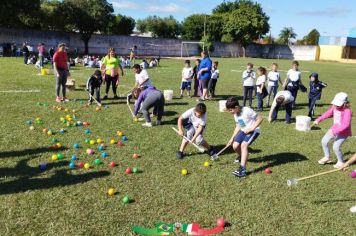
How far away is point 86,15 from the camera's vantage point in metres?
44.0

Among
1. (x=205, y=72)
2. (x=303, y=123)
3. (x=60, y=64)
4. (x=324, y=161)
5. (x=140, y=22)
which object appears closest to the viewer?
(x=324, y=161)

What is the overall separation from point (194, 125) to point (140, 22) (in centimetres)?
8067

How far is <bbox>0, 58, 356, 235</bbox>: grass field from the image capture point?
473cm

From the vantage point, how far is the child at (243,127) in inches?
250

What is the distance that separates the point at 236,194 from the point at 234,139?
1.32 meters

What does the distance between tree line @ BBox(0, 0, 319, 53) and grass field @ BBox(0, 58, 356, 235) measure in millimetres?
33353

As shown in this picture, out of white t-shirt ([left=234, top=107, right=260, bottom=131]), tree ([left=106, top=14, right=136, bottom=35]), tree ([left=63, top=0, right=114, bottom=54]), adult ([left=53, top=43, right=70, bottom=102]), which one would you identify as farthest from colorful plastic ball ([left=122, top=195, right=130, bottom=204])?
tree ([left=106, top=14, right=136, bottom=35])

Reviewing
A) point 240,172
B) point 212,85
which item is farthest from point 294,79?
point 240,172

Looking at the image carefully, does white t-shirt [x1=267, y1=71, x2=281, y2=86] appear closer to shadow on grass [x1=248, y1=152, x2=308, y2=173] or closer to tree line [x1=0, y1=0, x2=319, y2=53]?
shadow on grass [x1=248, y1=152, x2=308, y2=173]

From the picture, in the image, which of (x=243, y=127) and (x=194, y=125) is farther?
(x=194, y=125)

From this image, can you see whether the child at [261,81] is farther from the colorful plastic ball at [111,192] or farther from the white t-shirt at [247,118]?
the colorful plastic ball at [111,192]

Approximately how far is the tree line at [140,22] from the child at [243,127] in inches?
1388

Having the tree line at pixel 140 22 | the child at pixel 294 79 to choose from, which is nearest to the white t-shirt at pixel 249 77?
the child at pixel 294 79

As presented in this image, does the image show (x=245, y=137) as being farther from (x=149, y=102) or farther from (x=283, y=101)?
(x=283, y=101)
